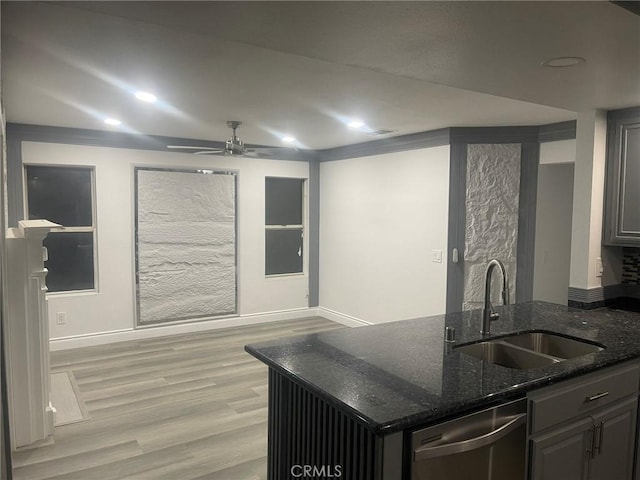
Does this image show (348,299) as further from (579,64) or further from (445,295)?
(579,64)

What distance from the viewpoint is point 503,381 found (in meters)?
1.81

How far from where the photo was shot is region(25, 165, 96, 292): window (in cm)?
500

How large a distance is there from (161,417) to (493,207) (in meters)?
3.54

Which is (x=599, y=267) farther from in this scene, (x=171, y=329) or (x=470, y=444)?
(x=171, y=329)

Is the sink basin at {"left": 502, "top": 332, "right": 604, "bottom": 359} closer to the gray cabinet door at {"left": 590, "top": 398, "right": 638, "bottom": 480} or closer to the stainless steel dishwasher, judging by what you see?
the gray cabinet door at {"left": 590, "top": 398, "right": 638, "bottom": 480}

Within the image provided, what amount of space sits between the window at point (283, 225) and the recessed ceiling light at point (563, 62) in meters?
4.58

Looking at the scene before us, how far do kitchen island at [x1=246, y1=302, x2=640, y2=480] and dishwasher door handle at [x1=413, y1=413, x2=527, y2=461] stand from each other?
65mm

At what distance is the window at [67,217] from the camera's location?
500cm

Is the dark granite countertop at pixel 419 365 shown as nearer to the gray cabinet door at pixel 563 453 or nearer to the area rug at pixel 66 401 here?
the gray cabinet door at pixel 563 453

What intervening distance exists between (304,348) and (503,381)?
0.88 m

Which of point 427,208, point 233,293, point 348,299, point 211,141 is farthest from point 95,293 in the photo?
point 427,208

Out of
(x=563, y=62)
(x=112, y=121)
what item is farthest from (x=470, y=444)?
(x=112, y=121)

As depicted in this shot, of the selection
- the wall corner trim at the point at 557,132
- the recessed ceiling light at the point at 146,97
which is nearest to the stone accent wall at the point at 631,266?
the wall corner trim at the point at 557,132

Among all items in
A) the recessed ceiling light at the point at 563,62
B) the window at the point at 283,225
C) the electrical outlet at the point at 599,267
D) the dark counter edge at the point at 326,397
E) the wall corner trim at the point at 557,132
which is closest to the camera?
the dark counter edge at the point at 326,397
